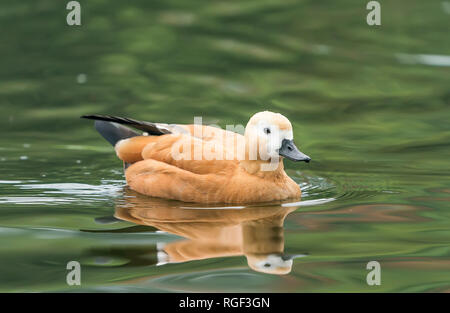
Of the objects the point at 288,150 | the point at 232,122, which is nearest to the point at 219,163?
the point at 288,150

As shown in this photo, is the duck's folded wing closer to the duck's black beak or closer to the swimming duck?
the swimming duck

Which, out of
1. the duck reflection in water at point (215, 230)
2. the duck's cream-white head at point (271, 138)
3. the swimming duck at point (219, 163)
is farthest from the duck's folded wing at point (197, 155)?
the duck reflection in water at point (215, 230)

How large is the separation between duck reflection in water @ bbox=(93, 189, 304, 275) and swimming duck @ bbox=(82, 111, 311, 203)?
0.22 metres

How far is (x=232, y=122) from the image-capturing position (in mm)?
13969

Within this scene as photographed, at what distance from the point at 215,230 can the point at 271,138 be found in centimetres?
153

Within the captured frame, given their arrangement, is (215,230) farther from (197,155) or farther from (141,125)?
(141,125)

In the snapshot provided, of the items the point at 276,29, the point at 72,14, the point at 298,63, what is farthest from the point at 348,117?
the point at 72,14

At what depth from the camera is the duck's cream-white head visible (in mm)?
9312

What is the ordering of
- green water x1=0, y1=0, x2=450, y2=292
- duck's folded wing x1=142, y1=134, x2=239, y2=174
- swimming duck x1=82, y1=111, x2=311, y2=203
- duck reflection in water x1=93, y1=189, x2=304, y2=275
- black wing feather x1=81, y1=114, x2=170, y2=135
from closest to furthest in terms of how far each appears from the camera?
1. green water x1=0, y1=0, x2=450, y2=292
2. duck reflection in water x1=93, y1=189, x2=304, y2=275
3. swimming duck x1=82, y1=111, x2=311, y2=203
4. duck's folded wing x1=142, y1=134, x2=239, y2=174
5. black wing feather x1=81, y1=114, x2=170, y2=135

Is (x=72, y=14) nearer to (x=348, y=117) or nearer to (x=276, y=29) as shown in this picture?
(x=276, y=29)

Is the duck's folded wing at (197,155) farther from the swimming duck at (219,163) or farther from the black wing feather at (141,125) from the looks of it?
the black wing feather at (141,125)

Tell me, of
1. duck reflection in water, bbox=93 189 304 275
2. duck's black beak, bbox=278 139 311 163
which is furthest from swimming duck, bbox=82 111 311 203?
duck reflection in water, bbox=93 189 304 275

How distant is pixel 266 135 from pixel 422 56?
9.03 m

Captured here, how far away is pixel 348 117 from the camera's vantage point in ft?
46.3
